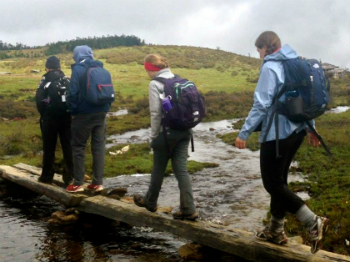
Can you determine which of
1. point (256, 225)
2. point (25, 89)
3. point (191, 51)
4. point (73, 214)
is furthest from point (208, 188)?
point (191, 51)

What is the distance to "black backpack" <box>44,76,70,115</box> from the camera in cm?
858

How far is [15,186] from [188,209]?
20.6 feet

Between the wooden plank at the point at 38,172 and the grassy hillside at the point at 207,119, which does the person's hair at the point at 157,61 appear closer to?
the grassy hillside at the point at 207,119

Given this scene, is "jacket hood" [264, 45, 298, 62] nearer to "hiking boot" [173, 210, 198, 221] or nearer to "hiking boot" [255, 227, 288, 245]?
"hiking boot" [255, 227, 288, 245]

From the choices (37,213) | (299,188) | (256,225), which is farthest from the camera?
(299,188)

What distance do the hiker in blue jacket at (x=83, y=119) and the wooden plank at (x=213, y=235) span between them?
0.54 meters

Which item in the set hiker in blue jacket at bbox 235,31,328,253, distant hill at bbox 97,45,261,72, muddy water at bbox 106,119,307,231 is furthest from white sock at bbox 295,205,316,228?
distant hill at bbox 97,45,261,72

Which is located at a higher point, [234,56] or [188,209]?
[234,56]

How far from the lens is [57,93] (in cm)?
856

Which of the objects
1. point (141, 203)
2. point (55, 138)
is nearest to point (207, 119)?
point (55, 138)

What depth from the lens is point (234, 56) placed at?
104625 mm

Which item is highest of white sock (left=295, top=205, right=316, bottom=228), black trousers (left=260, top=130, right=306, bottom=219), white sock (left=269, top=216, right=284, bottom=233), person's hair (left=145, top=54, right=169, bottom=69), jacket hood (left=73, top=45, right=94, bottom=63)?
jacket hood (left=73, top=45, right=94, bottom=63)

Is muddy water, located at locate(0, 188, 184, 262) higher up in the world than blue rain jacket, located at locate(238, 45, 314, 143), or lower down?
lower down

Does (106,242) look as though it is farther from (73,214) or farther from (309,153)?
(309,153)
